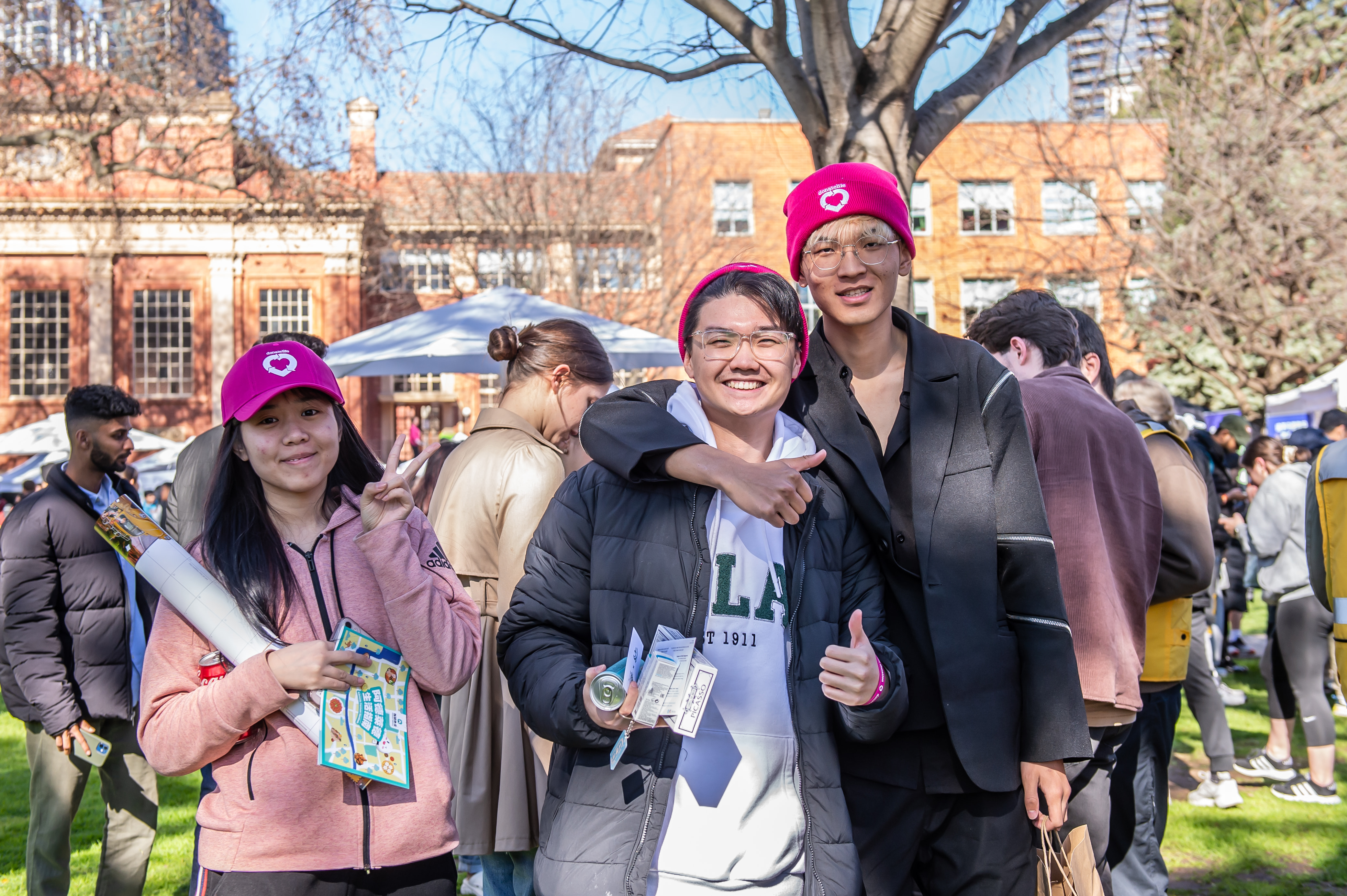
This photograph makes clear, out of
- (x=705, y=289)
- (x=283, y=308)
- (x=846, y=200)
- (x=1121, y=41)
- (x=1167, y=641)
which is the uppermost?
(x=283, y=308)

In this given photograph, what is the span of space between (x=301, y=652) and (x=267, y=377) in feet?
2.13

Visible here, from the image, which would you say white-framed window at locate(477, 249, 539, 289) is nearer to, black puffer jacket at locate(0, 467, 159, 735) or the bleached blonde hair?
black puffer jacket at locate(0, 467, 159, 735)

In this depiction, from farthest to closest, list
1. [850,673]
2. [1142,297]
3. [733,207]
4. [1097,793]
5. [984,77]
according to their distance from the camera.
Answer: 1. [733,207]
2. [1142,297]
3. [984,77]
4. [1097,793]
5. [850,673]

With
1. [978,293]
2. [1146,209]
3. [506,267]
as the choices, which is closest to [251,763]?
[1146,209]

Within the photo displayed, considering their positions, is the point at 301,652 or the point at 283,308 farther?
the point at 283,308

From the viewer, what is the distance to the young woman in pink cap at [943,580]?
7.58ft

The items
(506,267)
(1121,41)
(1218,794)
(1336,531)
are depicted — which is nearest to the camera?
(1336,531)

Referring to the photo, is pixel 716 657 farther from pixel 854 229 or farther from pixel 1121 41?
pixel 1121 41

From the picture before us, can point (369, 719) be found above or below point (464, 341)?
below

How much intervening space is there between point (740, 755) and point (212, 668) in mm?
1180

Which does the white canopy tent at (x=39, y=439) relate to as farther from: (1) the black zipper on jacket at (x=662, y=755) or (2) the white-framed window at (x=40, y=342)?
(1) the black zipper on jacket at (x=662, y=755)

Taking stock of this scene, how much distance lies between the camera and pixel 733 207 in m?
28.0

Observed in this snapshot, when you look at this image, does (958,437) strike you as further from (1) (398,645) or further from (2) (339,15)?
(2) (339,15)

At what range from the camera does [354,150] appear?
14586 millimetres
